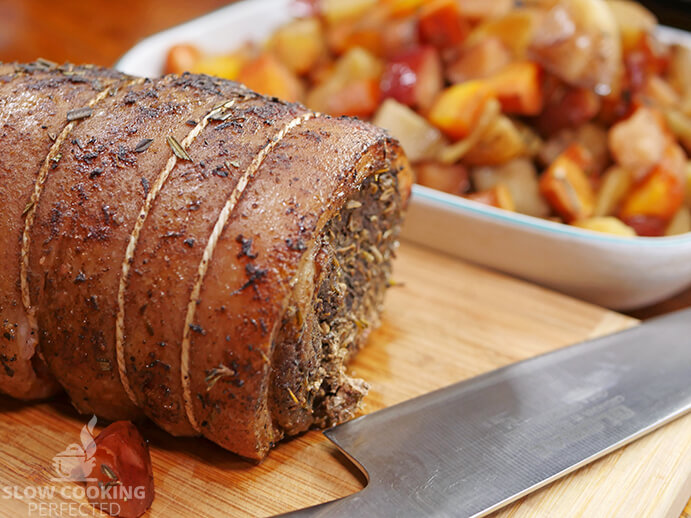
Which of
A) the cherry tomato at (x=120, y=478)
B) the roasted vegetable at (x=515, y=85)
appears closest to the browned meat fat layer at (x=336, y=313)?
the cherry tomato at (x=120, y=478)

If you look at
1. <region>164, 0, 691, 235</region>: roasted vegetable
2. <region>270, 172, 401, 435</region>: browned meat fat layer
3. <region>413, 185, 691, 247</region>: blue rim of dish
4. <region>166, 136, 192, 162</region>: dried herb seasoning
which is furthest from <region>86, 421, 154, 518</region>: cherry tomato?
<region>164, 0, 691, 235</region>: roasted vegetable

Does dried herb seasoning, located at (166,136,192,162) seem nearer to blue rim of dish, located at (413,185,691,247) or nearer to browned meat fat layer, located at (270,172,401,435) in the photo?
browned meat fat layer, located at (270,172,401,435)

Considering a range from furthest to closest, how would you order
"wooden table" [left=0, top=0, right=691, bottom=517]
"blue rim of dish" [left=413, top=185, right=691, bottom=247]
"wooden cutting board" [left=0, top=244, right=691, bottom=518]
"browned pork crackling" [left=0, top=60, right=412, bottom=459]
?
"wooden table" [left=0, top=0, right=691, bottom=517] → "blue rim of dish" [left=413, top=185, right=691, bottom=247] → "wooden cutting board" [left=0, top=244, right=691, bottom=518] → "browned pork crackling" [left=0, top=60, right=412, bottom=459]

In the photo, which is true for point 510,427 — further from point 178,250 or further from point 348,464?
point 178,250

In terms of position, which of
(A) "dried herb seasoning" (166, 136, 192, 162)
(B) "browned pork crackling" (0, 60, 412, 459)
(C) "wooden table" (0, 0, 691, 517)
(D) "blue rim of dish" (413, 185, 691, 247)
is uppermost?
(C) "wooden table" (0, 0, 691, 517)

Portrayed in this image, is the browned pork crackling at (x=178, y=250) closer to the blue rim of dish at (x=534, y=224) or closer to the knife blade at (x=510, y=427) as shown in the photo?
the knife blade at (x=510, y=427)

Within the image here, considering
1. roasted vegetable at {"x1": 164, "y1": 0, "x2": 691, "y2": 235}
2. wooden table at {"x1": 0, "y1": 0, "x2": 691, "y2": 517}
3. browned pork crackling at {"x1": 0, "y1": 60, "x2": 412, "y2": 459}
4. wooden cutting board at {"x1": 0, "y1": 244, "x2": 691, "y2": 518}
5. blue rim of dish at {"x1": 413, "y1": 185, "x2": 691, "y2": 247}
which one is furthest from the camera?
wooden table at {"x1": 0, "y1": 0, "x2": 691, "y2": 517}
